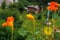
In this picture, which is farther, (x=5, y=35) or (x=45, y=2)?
(x=45, y=2)

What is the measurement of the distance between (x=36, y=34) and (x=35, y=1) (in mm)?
19450

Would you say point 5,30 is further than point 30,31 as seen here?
Yes

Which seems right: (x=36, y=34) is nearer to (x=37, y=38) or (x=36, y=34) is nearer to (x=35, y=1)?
(x=37, y=38)

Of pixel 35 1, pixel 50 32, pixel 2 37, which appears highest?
pixel 50 32

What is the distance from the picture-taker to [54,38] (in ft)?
6.76

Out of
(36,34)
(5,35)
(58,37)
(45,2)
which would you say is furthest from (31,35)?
(45,2)

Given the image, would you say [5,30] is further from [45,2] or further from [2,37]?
[45,2]

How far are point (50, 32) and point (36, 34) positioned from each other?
164 mm

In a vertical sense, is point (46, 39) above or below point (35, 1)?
above

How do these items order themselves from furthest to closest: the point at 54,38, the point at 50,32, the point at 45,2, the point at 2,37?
the point at 45,2
the point at 2,37
the point at 54,38
the point at 50,32

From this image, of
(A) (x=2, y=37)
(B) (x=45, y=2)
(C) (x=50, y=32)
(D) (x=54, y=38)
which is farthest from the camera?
(B) (x=45, y=2)

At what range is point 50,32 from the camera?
1935 millimetres

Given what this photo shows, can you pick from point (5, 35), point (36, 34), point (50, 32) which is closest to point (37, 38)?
point (36, 34)

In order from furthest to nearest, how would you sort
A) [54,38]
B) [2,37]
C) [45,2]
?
[45,2], [2,37], [54,38]
